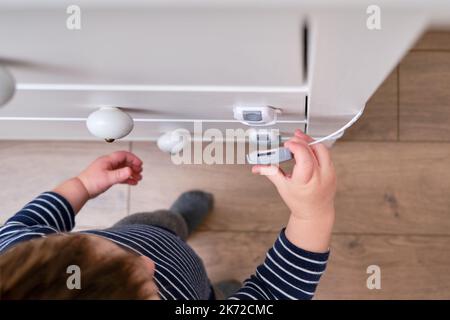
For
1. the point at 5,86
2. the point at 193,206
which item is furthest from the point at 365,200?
the point at 5,86

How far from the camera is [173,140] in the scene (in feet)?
2.39

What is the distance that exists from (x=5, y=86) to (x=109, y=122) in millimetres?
160

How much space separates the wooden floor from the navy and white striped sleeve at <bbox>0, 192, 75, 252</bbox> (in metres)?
0.28

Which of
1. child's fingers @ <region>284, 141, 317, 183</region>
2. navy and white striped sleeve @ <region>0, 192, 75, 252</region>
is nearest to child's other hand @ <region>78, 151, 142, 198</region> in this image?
navy and white striped sleeve @ <region>0, 192, 75, 252</region>

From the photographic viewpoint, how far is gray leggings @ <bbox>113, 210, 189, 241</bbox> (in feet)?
2.35

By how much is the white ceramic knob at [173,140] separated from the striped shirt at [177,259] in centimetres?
18

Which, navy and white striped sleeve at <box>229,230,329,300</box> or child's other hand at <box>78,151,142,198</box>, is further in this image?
child's other hand at <box>78,151,142,198</box>

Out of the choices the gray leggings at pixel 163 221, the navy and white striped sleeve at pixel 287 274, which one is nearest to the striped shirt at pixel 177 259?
the navy and white striped sleeve at pixel 287 274

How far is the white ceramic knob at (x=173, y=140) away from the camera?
0.71m

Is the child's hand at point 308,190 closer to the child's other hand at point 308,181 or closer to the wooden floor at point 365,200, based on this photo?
the child's other hand at point 308,181

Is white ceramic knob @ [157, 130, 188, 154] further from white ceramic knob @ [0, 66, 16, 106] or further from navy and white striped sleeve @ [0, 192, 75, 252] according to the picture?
white ceramic knob @ [0, 66, 16, 106]

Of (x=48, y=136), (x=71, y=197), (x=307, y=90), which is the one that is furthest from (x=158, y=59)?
(x=48, y=136)

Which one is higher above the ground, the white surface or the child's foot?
the white surface
